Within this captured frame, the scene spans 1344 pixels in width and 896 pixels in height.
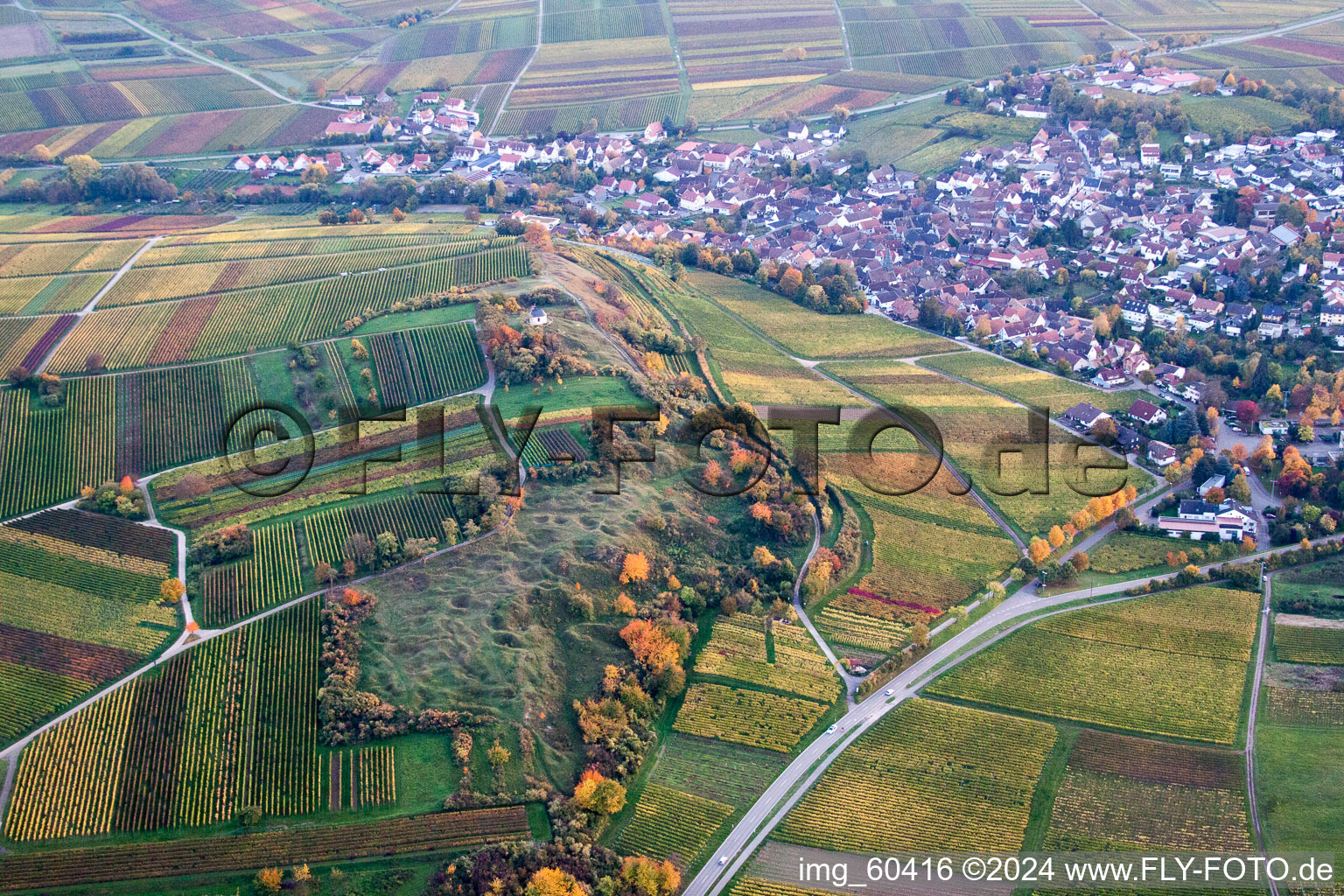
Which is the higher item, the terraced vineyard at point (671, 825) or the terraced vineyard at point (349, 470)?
the terraced vineyard at point (349, 470)

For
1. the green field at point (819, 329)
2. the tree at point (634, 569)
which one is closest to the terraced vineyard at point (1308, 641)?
the tree at point (634, 569)

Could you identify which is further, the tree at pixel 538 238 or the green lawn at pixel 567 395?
the tree at pixel 538 238

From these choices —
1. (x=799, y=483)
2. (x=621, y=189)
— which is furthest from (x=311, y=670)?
(x=621, y=189)

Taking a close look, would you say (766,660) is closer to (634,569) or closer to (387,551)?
(634,569)

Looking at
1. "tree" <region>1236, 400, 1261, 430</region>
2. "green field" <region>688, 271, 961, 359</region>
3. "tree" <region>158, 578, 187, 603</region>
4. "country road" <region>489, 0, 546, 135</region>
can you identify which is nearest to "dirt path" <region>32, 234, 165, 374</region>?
"tree" <region>158, 578, 187, 603</region>

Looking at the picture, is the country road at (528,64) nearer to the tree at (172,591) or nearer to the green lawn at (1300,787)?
the tree at (172,591)
